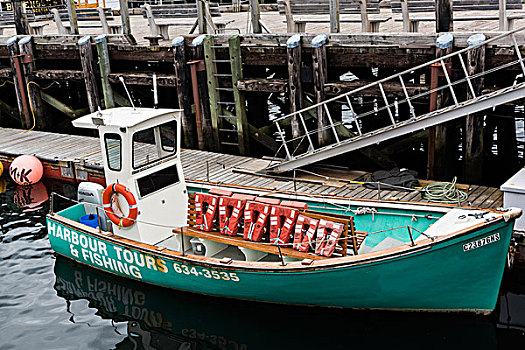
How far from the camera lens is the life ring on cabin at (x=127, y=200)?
9.76m

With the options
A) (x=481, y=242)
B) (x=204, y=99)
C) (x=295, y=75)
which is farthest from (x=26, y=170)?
(x=481, y=242)

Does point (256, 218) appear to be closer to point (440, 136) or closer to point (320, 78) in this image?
point (320, 78)

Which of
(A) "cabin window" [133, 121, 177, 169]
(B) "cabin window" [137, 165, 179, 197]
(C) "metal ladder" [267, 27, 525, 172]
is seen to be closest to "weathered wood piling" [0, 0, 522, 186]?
(C) "metal ladder" [267, 27, 525, 172]

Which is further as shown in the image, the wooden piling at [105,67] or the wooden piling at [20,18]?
the wooden piling at [20,18]

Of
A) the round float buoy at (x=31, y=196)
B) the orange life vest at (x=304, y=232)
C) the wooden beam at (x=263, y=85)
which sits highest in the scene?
the wooden beam at (x=263, y=85)

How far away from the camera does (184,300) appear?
983cm

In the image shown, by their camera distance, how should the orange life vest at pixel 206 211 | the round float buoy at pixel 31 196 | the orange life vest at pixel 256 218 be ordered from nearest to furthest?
1. the orange life vest at pixel 256 218
2. the orange life vest at pixel 206 211
3. the round float buoy at pixel 31 196

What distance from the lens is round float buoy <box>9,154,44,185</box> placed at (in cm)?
1467

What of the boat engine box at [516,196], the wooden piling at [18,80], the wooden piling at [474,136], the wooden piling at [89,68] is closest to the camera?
the boat engine box at [516,196]

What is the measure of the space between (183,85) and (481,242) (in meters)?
7.85

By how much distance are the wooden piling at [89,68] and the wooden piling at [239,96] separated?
3791mm

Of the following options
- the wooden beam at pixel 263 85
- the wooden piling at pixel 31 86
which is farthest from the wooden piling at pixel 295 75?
the wooden piling at pixel 31 86

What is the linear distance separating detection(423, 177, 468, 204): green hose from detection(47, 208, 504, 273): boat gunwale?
2.40 metres

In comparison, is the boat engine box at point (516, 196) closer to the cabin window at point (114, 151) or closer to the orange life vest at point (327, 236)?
the orange life vest at point (327, 236)
